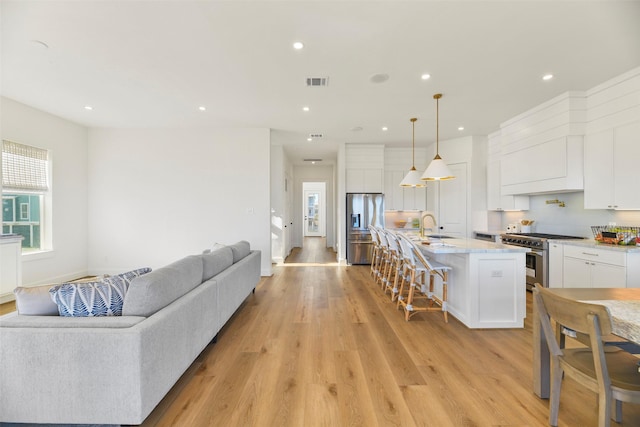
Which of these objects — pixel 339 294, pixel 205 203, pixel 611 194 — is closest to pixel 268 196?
pixel 205 203

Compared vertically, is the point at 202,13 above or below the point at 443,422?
above

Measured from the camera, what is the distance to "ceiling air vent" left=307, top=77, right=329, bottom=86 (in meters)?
3.18

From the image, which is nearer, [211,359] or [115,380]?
[115,380]

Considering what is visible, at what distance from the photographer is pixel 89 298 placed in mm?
1619

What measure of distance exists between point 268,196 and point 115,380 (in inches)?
156

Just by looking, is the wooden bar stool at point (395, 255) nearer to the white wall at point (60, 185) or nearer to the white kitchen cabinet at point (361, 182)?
the white kitchen cabinet at point (361, 182)

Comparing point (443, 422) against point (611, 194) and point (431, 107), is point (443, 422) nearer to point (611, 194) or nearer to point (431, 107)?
point (611, 194)

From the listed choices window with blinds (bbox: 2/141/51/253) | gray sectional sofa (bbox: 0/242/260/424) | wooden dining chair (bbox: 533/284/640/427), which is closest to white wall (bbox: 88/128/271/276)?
window with blinds (bbox: 2/141/51/253)

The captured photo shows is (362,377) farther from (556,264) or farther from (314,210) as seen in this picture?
(314,210)

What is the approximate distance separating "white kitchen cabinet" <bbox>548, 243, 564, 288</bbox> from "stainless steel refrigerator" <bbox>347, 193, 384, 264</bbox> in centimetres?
318

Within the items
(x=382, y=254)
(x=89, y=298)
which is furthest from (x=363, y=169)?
(x=89, y=298)

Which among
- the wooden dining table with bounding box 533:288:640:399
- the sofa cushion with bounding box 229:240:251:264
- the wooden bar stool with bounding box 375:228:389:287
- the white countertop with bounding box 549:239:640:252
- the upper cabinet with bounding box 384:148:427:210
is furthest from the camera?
the upper cabinet with bounding box 384:148:427:210

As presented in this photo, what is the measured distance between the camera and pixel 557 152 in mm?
3752

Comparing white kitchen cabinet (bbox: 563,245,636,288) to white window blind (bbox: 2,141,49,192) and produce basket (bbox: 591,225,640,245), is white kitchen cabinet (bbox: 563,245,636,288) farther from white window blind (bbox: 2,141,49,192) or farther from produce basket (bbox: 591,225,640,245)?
white window blind (bbox: 2,141,49,192)
